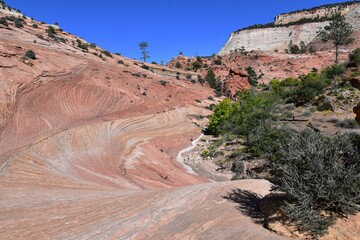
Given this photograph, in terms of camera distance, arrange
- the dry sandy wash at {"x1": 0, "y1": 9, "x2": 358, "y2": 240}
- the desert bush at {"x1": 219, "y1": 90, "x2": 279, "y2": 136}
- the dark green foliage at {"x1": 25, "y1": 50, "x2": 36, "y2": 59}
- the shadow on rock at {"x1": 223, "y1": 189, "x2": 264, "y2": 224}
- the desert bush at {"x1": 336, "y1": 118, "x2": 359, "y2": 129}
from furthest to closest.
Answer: the dark green foliage at {"x1": 25, "y1": 50, "x2": 36, "y2": 59} → the desert bush at {"x1": 219, "y1": 90, "x2": 279, "y2": 136} → the desert bush at {"x1": 336, "y1": 118, "x2": 359, "y2": 129} → the dry sandy wash at {"x1": 0, "y1": 9, "x2": 358, "y2": 240} → the shadow on rock at {"x1": 223, "y1": 189, "x2": 264, "y2": 224}

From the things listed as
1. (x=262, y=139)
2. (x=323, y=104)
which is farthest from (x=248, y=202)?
(x=323, y=104)

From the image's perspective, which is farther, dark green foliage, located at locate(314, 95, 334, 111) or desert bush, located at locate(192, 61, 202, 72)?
desert bush, located at locate(192, 61, 202, 72)

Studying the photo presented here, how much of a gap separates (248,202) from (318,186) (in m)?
2.22

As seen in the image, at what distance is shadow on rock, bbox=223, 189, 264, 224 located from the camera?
21.1ft

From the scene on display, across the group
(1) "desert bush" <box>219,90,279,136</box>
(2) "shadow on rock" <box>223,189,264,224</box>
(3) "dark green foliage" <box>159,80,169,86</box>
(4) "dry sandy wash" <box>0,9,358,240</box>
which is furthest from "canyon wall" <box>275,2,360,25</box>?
(2) "shadow on rock" <box>223,189,264,224</box>

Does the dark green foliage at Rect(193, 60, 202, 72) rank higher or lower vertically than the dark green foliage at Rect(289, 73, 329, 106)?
higher

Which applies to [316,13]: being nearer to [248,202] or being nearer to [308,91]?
[308,91]

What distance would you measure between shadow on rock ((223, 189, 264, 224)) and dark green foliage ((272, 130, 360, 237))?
79 cm

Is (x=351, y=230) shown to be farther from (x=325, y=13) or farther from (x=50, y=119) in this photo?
(x=325, y=13)

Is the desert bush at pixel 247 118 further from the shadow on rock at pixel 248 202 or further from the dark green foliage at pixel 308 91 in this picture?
the shadow on rock at pixel 248 202

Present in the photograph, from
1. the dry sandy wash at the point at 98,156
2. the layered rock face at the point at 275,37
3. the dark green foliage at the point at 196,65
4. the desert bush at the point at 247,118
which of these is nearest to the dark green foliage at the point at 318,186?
the dry sandy wash at the point at 98,156

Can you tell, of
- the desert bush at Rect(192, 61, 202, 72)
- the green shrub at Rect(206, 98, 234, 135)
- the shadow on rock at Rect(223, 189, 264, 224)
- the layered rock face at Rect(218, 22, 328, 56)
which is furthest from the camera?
the layered rock face at Rect(218, 22, 328, 56)

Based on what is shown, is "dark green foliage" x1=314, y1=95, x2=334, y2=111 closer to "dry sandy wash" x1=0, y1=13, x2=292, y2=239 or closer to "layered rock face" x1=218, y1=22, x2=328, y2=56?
"dry sandy wash" x1=0, y1=13, x2=292, y2=239

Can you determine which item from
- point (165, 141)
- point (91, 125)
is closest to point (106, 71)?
point (165, 141)
